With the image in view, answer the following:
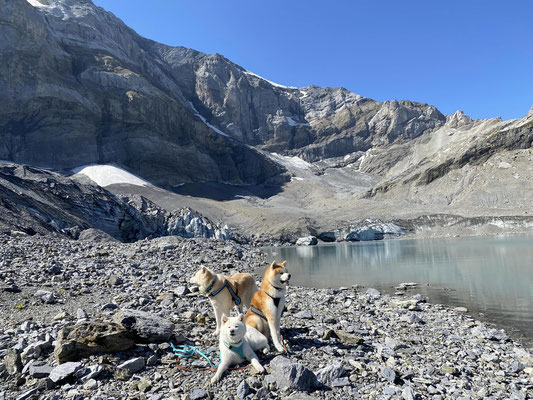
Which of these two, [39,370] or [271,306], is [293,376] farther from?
[39,370]

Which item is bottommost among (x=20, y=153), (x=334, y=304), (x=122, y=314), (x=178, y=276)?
(x=334, y=304)

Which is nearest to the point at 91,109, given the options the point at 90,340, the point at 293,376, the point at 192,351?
the point at 90,340

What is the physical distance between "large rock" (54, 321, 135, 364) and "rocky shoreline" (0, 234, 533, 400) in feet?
0.32

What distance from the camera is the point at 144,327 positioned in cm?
638

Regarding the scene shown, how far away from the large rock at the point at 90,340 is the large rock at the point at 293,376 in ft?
9.13

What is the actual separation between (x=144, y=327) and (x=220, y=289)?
5.98 ft

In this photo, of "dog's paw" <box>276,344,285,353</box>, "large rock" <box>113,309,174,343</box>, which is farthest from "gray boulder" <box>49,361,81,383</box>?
"dog's paw" <box>276,344,285,353</box>

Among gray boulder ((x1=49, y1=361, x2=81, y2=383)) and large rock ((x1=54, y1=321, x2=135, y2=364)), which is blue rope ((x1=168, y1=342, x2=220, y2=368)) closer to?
large rock ((x1=54, y1=321, x2=135, y2=364))

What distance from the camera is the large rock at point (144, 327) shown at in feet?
20.4

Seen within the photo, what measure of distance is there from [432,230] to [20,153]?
143260 mm

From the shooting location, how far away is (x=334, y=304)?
1326 cm

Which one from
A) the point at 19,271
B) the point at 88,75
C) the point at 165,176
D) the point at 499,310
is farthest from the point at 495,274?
the point at 88,75

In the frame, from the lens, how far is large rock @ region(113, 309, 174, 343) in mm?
6230

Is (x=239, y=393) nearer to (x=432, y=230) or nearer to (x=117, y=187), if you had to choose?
(x=432, y=230)
